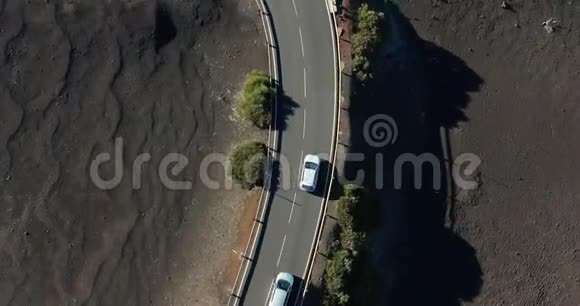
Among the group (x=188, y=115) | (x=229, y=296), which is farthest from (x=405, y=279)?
(x=188, y=115)

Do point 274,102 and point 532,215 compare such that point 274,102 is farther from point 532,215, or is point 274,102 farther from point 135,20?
point 532,215

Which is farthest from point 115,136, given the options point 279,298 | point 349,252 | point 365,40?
point 365,40

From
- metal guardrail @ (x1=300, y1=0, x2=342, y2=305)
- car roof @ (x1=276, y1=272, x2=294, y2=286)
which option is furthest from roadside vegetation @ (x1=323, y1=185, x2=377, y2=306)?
car roof @ (x1=276, y1=272, x2=294, y2=286)

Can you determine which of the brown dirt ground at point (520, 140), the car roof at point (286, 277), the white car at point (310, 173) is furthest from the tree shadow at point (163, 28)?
the car roof at point (286, 277)

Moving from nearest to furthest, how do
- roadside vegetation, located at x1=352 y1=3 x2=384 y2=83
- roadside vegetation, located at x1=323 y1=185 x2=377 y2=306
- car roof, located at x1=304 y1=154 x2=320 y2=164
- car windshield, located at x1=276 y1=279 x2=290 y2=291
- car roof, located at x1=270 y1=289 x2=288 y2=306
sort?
car roof, located at x1=270 y1=289 x2=288 y2=306 → car windshield, located at x1=276 y1=279 x2=290 y2=291 → roadside vegetation, located at x1=323 y1=185 x2=377 y2=306 → car roof, located at x1=304 y1=154 x2=320 y2=164 → roadside vegetation, located at x1=352 y1=3 x2=384 y2=83

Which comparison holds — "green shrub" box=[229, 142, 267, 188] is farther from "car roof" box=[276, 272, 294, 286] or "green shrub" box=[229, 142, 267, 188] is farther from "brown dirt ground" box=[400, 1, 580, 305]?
"brown dirt ground" box=[400, 1, 580, 305]

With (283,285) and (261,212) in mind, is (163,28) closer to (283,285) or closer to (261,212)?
(261,212)
